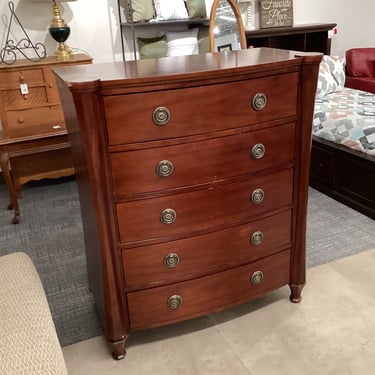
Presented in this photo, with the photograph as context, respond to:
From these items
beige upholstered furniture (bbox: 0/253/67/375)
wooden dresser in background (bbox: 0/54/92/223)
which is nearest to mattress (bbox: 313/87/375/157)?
wooden dresser in background (bbox: 0/54/92/223)

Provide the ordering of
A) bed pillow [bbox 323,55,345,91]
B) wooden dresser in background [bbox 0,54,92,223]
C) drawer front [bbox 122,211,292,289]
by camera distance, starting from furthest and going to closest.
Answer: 1. bed pillow [bbox 323,55,345,91]
2. wooden dresser in background [bbox 0,54,92,223]
3. drawer front [bbox 122,211,292,289]

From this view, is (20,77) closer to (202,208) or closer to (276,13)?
(202,208)

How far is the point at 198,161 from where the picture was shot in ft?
4.96

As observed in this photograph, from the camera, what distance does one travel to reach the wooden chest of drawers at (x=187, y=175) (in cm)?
139

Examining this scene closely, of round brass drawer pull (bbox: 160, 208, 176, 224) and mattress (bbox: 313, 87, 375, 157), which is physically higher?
round brass drawer pull (bbox: 160, 208, 176, 224)

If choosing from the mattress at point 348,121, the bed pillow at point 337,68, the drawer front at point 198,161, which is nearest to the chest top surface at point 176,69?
the drawer front at point 198,161

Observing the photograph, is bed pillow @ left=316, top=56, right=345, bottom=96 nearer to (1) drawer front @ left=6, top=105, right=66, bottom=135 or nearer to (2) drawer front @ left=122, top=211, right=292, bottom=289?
(1) drawer front @ left=6, top=105, right=66, bottom=135

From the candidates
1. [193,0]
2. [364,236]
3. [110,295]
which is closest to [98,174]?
[110,295]

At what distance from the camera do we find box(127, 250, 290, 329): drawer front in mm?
1649

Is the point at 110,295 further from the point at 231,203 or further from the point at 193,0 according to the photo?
the point at 193,0

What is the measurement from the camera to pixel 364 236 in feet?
8.41

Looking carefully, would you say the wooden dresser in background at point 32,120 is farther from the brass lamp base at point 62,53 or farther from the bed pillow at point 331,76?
the bed pillow at point 331,76

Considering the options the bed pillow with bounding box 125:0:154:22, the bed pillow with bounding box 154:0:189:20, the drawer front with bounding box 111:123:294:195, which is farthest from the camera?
the bed pillow with bounding box 154:0:189:20

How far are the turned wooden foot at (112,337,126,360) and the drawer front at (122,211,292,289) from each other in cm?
26
